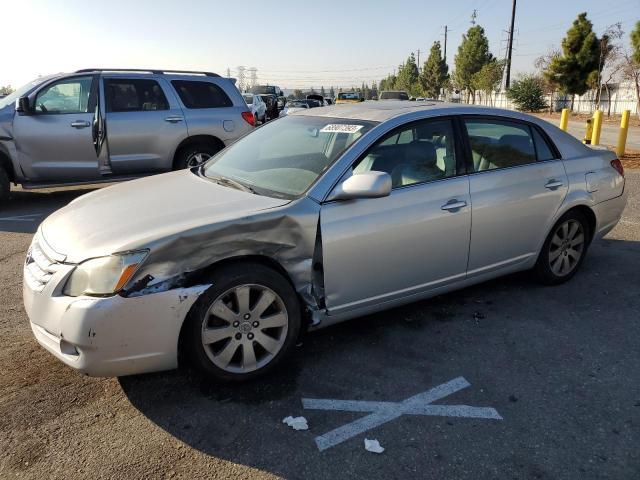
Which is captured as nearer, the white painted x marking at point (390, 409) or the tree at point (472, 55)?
the white painted x marking at point (390, 409)

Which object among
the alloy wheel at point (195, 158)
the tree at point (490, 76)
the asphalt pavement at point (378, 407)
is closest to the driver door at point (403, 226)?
the asphalt pavement at point (378, 407)

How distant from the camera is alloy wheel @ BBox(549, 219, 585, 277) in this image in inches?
178

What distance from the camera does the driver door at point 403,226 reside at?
3.28 meters

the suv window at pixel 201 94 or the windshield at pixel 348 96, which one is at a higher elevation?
the suv window at pixel 201 94

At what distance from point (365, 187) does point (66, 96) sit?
635 cm

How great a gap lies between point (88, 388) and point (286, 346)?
47.0 inches

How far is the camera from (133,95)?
8.14 metres

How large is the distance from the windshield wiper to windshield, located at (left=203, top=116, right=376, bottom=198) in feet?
0.07

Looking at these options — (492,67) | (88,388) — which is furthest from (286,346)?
(492,67)

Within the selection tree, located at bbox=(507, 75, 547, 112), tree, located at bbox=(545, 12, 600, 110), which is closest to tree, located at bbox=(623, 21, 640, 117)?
tree, located at bbox=(545, 12, 600, 110)

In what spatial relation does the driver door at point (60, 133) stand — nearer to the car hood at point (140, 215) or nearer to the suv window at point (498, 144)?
the car hood at point (140, 215)

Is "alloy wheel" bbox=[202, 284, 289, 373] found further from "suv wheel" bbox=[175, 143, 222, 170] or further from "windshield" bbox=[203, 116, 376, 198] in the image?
"suv wheel" bbox=[175, 143, 222, 170]

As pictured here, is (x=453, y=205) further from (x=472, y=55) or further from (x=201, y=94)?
(x=472, y=55)

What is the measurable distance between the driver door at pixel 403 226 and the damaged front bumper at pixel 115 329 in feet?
3.03
